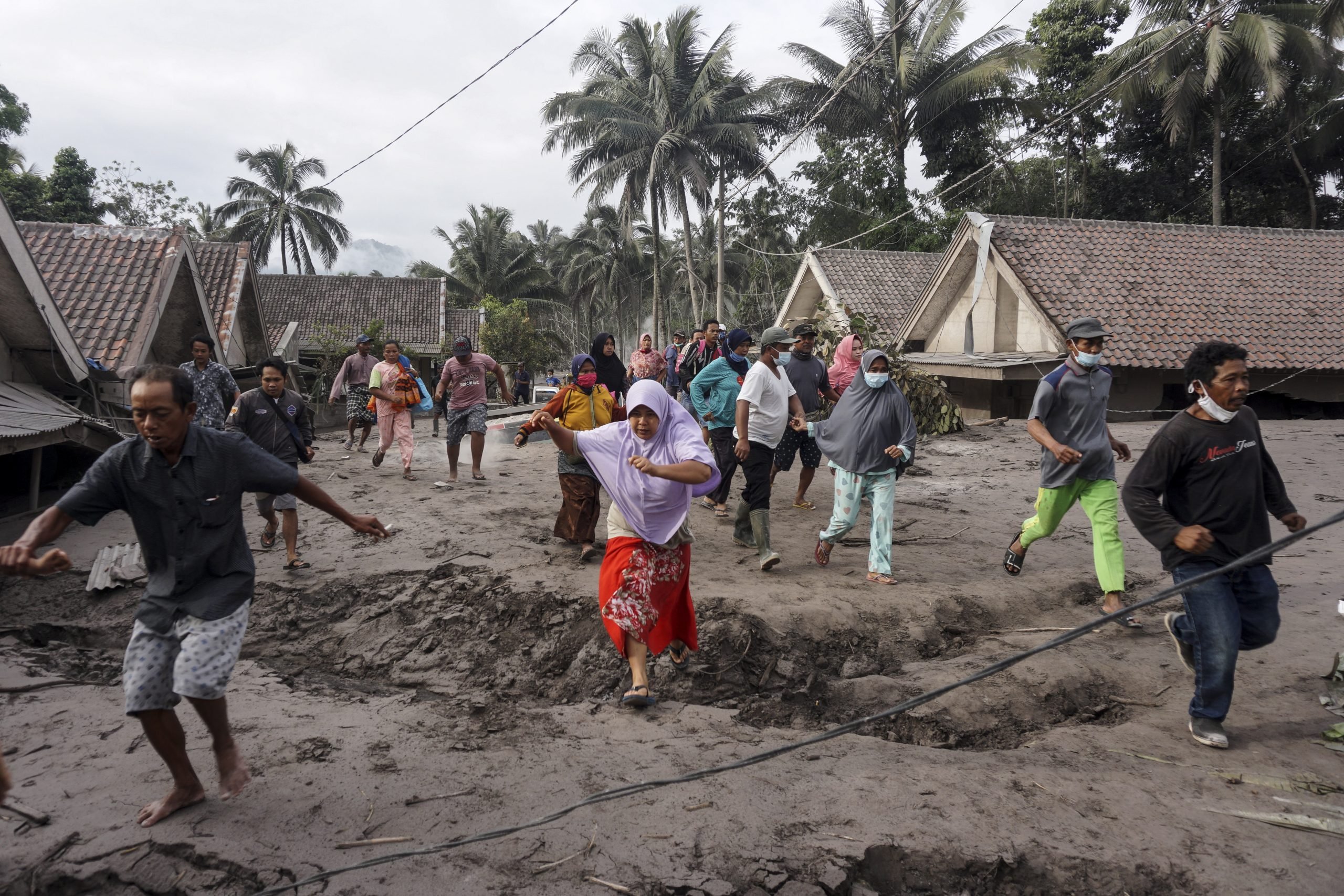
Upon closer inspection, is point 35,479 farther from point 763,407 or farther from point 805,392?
point 805,392

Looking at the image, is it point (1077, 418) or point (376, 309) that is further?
point (376, 309)

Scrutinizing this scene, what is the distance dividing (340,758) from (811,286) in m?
22.8

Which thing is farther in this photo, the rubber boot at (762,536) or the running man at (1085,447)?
the rubber boot at (762,536)

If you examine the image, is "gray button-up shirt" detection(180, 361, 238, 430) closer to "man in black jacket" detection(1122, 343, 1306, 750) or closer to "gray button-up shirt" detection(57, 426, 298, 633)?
"gray button-up shirt" detection(57, 426, 298, 633)

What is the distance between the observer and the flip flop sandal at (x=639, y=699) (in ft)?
13.9

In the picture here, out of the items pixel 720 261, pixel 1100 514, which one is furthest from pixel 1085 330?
pixel 720 261

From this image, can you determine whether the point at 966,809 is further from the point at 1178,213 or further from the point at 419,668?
the point at 1178,213

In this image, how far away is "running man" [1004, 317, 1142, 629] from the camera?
5430 millimetres

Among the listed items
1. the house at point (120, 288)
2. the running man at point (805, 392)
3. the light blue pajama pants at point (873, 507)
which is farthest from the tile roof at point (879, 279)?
the light blue pajama pants at point (873, 507)

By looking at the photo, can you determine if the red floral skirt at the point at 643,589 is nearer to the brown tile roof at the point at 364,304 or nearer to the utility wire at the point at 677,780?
the utility wire at the point at 677,780

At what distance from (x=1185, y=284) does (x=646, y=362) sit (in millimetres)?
11227

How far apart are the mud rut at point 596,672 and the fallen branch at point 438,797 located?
0.31 meters

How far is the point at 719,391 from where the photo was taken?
26.2ft

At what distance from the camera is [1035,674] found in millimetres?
4625
